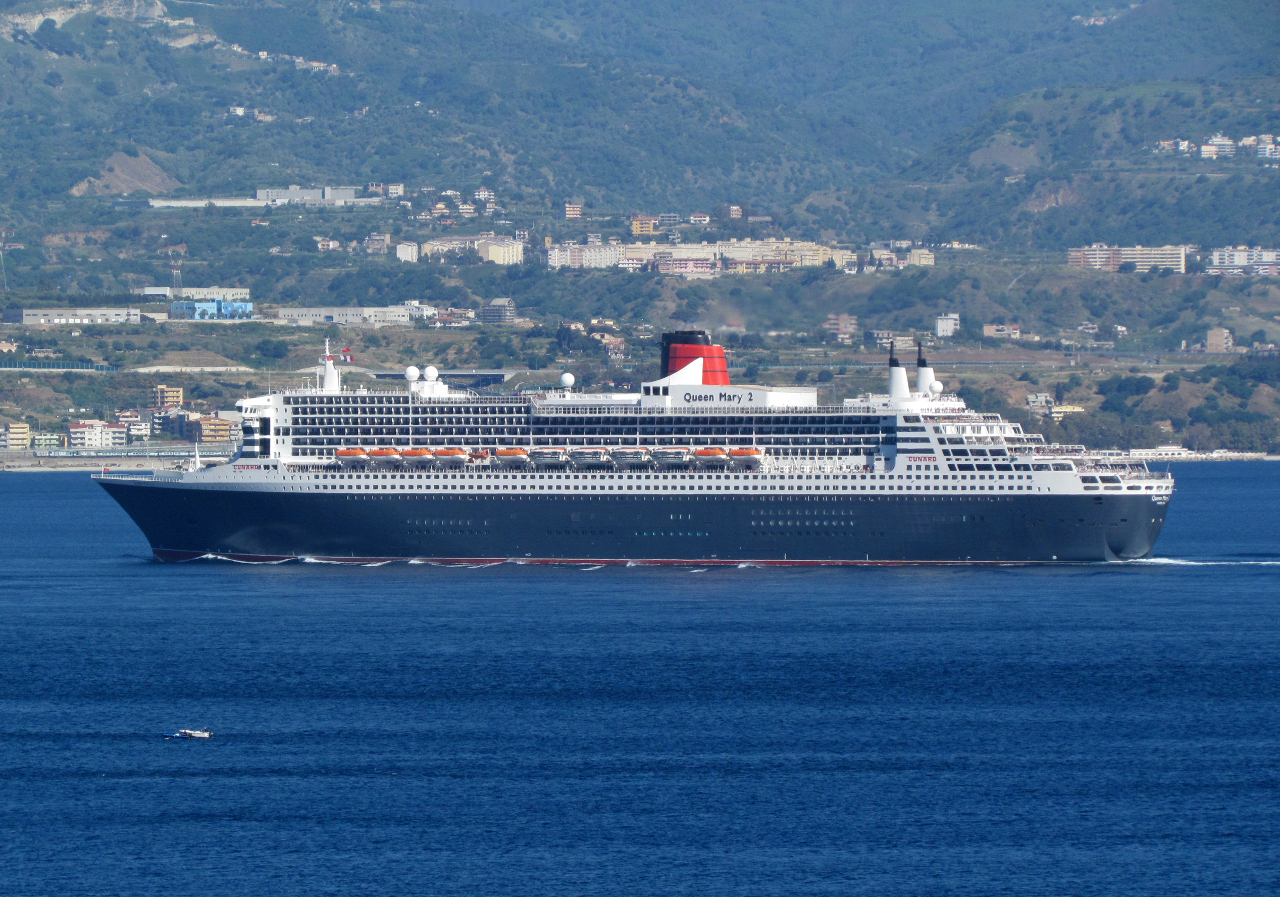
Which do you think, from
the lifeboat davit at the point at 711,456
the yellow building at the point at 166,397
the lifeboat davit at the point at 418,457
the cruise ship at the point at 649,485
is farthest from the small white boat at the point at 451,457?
the yellow building at the point at 166,397

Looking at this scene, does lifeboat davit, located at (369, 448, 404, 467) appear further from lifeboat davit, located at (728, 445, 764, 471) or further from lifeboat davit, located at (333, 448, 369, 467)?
lifeboat davit, located at (728, 445, 764, 471)

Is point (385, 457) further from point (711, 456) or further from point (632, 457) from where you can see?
point (711, 456)

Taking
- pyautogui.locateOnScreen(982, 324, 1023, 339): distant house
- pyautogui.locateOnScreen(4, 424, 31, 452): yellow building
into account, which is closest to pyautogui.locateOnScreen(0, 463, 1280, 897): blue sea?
pyautogui.locateOnScreen(4, 424, 31, 452): yellow building

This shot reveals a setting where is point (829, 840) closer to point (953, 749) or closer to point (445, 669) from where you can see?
point (953, 749)

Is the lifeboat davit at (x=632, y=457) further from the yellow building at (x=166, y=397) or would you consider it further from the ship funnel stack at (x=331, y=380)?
the yellow building at (x=166, y=397)

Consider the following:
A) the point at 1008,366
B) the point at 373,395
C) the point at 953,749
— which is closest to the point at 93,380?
the point at 1008,366

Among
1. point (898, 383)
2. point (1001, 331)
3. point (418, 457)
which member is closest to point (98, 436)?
point (1001, 331)

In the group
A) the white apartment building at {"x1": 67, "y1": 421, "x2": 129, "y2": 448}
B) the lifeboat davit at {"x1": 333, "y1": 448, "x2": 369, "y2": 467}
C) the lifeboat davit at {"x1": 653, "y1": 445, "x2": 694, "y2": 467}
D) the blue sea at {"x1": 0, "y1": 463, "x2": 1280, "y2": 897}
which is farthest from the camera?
the white apartment building at {"x1": 67, "y1": 421, "x2": 129, "y2": 448}
